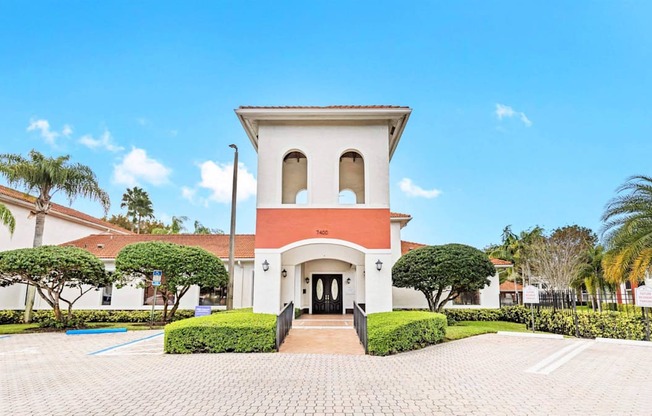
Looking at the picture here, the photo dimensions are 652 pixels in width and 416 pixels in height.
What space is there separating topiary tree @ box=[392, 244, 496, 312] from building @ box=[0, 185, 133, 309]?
61.3 ft

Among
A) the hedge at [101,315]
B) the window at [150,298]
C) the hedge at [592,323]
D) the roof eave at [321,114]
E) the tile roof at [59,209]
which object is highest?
the roof eave at [321,114]

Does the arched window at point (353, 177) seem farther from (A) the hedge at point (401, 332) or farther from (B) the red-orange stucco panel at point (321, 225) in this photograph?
(A) the hedge at point (401, 332)

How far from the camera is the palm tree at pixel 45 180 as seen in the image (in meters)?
18.1

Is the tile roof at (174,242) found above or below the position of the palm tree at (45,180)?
below

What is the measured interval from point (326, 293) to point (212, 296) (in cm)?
635

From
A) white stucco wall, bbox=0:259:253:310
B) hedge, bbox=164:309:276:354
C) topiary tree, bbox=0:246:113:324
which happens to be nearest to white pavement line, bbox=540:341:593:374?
hedge, bbox=164:309:276:354

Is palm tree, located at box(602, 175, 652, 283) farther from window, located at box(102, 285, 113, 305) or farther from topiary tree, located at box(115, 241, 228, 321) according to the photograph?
window, located at box(102, 285, 113, 305)

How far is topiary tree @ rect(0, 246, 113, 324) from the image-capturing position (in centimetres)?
1582

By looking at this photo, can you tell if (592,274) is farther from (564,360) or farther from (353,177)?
(564,360)

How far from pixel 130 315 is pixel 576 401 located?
20.6 meters

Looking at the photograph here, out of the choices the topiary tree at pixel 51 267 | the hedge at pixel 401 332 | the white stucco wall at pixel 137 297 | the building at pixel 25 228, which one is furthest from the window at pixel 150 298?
the hedge at pixel 401 332

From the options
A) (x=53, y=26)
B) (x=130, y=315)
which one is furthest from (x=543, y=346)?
(x=53, y=26)

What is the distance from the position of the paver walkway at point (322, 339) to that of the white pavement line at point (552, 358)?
155 inches

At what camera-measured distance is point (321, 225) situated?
46.8 ft
